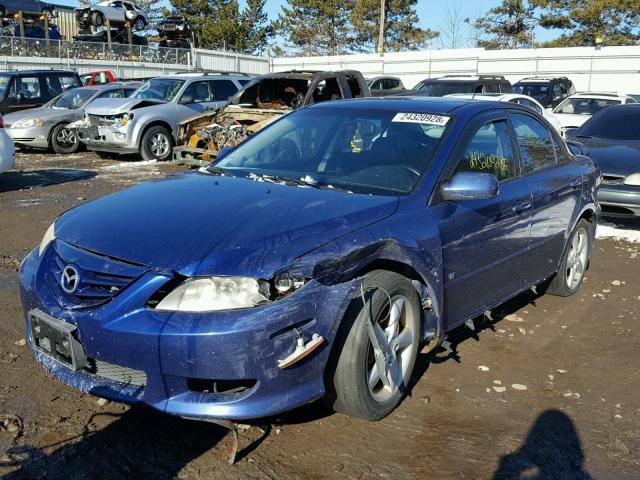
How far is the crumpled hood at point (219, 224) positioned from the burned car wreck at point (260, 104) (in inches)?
318

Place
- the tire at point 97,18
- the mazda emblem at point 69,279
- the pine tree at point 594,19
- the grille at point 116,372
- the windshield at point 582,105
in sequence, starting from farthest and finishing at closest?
the pine tree at point 594,19, the tire at point 97,18, the windshield at point 582,105, the mazda emblem at point 69,279, the grille at point 116,372

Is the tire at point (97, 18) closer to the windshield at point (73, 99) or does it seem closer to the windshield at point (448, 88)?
the windshield at point (73, 99)

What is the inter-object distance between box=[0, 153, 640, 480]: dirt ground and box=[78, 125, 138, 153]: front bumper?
8.88 metres

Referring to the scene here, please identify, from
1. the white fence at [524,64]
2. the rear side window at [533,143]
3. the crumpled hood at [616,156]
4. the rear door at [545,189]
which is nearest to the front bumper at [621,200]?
the crumpled hood at [616,156]

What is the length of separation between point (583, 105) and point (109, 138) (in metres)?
11.1

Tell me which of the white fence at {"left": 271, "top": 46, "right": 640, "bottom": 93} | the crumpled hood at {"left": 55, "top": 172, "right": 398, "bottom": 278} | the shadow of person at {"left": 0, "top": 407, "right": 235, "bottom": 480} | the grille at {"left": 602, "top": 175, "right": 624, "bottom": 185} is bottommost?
the shadow of person at {"left": 0, "top": 407, "right": 235, "bottom": 480}

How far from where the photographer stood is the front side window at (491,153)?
13.5 ft

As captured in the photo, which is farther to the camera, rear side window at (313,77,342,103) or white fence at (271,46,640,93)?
white fence at (271,46,640,93)

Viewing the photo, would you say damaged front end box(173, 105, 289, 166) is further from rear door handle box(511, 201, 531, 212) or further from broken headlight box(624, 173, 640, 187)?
rear door handle box(511, 201, 531, 212)

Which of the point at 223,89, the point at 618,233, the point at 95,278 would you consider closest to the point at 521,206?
the point at 95,278

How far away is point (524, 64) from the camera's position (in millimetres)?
32562

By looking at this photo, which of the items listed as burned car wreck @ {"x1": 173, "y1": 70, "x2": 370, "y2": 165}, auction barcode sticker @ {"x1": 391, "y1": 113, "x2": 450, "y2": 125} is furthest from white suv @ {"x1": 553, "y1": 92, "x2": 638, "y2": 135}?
auction barcode sticker @ {"x1": 391, "y1": 113, "x2": 450, "y2": 125}

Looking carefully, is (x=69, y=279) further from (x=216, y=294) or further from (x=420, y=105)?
(x=420, y=105)

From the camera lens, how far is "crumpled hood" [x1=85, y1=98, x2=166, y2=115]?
13289 millimetres
